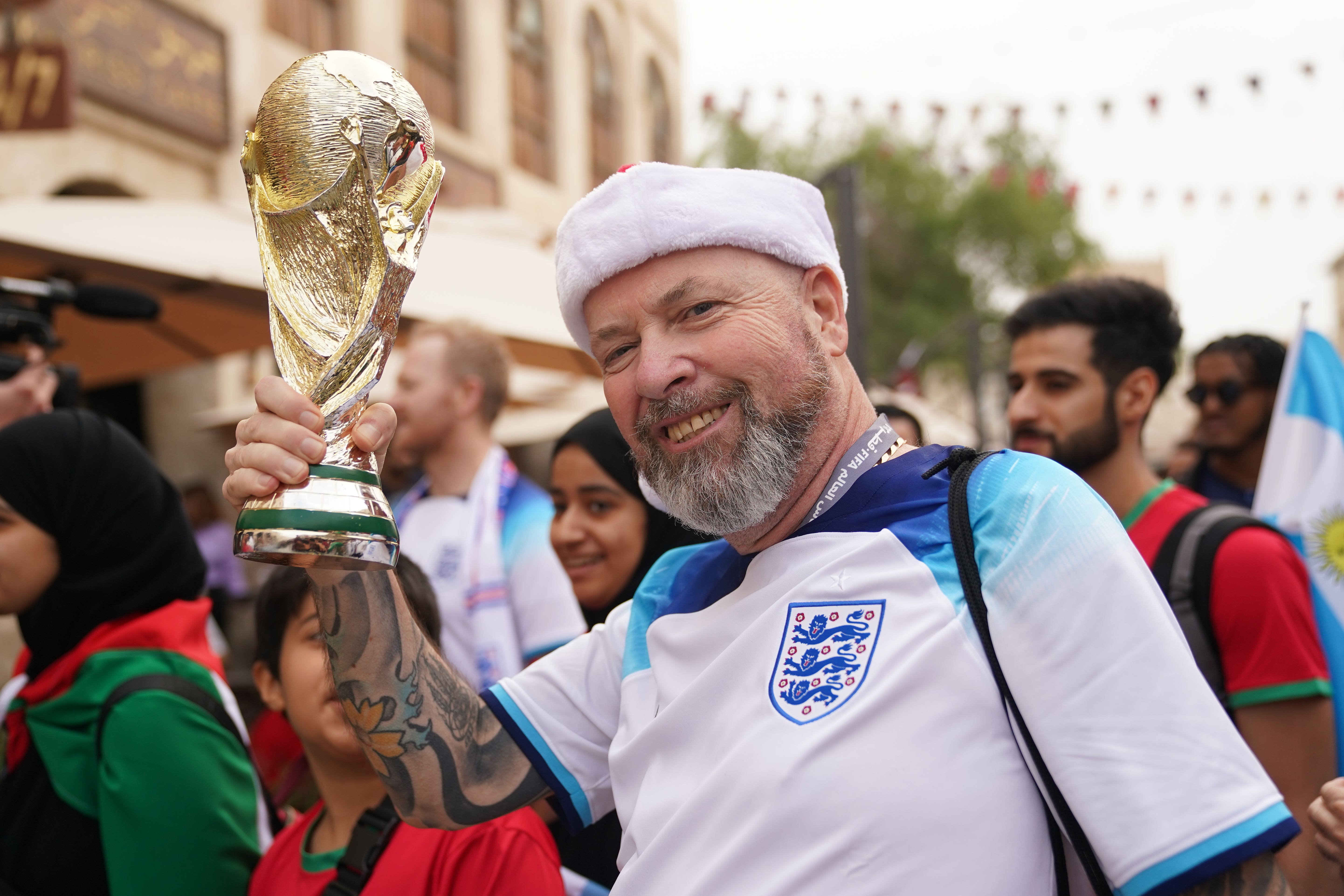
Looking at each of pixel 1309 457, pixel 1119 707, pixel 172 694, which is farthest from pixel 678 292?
pixel 1309 457

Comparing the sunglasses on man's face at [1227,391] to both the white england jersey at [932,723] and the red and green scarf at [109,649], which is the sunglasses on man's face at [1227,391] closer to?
the white england jersey at [932,723]

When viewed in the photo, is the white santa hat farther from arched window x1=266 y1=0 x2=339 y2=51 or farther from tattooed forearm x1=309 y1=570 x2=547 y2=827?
arched window x1=266 y1=0 x2=339 y2=51

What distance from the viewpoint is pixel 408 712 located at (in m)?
1.80

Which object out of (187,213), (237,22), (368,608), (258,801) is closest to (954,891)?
(368,608)

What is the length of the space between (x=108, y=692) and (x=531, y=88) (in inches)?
670

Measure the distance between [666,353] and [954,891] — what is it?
0.85m

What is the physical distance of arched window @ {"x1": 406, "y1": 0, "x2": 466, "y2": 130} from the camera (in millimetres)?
14602

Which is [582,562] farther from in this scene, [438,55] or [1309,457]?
[438,55]

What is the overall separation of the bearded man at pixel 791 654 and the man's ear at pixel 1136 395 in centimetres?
157

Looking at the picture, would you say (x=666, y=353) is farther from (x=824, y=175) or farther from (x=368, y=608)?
(x=824, y=175)

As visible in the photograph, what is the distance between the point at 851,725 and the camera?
1.43 meters

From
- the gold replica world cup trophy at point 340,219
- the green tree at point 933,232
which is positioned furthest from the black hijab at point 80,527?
the green tree at point 933,232

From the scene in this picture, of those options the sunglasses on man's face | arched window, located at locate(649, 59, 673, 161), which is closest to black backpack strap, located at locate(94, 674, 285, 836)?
the sunglasses on man's face

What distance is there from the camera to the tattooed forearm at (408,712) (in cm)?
177
